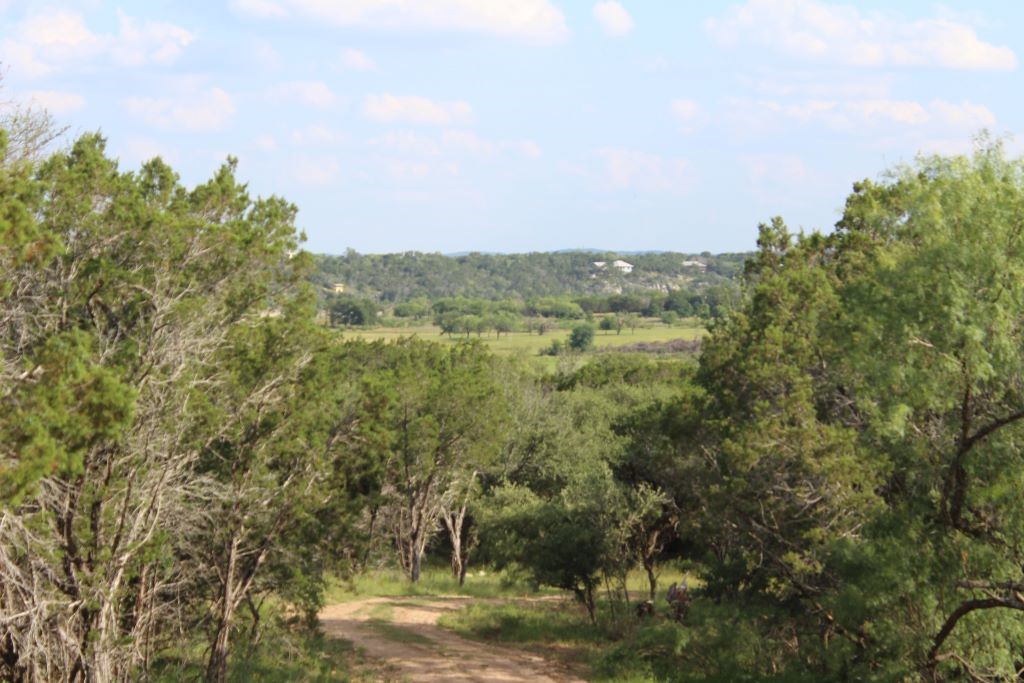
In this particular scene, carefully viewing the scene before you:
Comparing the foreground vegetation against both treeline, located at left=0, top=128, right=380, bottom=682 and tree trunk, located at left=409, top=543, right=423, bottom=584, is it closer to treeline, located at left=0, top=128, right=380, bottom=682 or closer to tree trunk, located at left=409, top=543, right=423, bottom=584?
treeline, located at left=0, top=128, right=380, bottom=682

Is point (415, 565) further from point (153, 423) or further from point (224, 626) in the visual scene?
point (153, 423)

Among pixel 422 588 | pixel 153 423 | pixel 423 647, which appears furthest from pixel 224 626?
pixel 422 588

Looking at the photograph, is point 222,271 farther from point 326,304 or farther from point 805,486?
point 326,304

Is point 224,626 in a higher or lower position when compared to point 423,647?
higher

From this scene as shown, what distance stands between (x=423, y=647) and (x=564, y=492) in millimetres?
5117

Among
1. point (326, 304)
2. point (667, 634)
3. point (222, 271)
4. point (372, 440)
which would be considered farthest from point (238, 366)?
point (326, 304)

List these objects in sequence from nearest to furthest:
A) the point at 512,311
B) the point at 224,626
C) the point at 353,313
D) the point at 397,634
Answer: the point at 224,626
the point at 397,634
the point at 353,313
the point at 512,311

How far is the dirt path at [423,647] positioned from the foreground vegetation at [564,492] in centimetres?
123

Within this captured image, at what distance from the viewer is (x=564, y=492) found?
2509cm

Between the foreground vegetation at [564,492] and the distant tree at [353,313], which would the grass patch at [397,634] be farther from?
the distant tree at [353,313]

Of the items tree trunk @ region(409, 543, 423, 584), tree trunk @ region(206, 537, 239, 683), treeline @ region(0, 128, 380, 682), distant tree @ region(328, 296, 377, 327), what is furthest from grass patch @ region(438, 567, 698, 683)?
distant tree @ region(328, 296, 377, 327)

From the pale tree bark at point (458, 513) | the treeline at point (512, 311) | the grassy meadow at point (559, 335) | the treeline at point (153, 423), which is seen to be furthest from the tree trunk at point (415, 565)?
the treeline at point (512, 311)

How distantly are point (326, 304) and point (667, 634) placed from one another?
341ft

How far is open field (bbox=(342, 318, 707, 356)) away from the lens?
105 m
